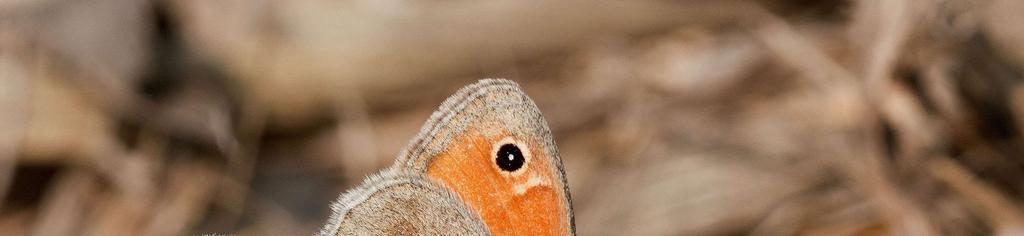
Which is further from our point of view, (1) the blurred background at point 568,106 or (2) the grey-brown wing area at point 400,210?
(1) the blurred background at point 568,106

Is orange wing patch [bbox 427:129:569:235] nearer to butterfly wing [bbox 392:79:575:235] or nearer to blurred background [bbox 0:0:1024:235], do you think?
butterfly wing [bbox 392:79:575:235]

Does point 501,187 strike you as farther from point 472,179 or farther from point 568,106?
point 568,106

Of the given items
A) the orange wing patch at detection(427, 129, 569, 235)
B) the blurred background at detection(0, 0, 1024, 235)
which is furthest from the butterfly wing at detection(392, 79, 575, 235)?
the blurred background at detection(0, 0, 1024, 235)

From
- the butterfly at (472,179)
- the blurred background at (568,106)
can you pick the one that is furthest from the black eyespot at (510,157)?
the blurred background at (568,106)

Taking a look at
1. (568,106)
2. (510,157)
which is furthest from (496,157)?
(568,106)

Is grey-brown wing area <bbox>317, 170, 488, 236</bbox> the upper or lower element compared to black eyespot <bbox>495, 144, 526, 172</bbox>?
lower

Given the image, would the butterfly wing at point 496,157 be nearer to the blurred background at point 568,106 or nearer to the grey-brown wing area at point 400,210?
the grey-brown wing area at point 400,210
